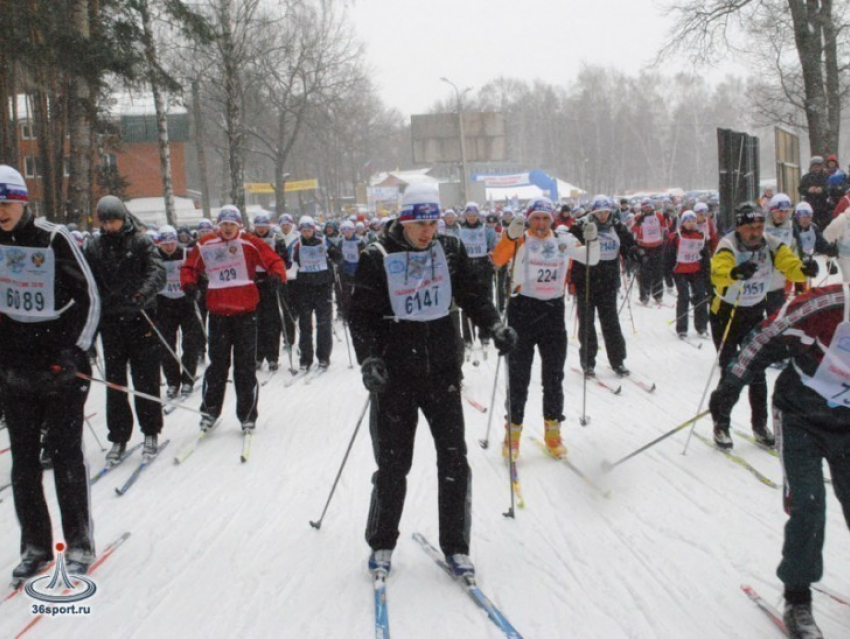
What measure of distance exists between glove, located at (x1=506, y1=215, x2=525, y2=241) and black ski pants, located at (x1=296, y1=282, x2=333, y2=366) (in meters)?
5.37

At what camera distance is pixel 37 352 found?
13.5ft

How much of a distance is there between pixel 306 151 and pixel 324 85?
92.1ft

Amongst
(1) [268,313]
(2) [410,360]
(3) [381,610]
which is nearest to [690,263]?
(1) [268,313]

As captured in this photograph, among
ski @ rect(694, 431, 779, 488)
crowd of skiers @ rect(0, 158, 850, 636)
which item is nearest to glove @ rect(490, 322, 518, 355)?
crowd of skiers @ rect(0, 158, 850, 636)

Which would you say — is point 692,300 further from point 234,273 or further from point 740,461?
point 234,273

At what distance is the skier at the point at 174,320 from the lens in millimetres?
9492

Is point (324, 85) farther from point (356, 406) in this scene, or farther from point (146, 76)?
point (356, 406)

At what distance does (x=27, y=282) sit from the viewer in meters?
4.06

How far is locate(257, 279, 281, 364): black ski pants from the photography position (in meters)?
10.6

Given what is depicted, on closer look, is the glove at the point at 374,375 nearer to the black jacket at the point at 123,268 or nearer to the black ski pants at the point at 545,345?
the black ski pants at the point at 545,345

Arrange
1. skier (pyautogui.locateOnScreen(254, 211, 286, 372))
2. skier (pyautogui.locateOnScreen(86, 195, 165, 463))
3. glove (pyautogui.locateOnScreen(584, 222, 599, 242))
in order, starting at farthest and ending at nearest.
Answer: skier (pyautogui.locateOnScreen(254, 211, 286, 372)) → glove (pyautogui.locateOnScreen(584, 222, 599, 242)) → skier (pyautogui.locateOnScreen(86, 195, 165, 463))

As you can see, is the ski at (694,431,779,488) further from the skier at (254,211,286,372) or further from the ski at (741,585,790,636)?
the skier at (254,211,286,372)

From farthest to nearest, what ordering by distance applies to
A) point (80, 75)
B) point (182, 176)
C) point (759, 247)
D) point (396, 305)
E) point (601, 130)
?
point (601, 130), point (182, 176), point (80, 75), point (759, 247), point (396, 305)

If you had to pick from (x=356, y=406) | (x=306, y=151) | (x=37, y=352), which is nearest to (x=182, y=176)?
(x=306, y=151)
